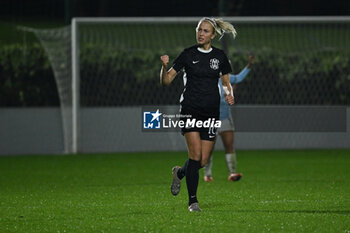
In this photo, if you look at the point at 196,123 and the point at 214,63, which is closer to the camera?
the point at 196,123

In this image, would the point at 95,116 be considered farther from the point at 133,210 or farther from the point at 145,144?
the point at 133,210

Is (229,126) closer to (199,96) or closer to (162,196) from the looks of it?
(162,196)

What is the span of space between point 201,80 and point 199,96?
18 cm

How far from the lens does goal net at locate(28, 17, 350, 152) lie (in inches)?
768

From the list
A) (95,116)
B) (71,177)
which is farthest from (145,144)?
(71,177)

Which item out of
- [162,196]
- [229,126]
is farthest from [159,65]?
[162,196]

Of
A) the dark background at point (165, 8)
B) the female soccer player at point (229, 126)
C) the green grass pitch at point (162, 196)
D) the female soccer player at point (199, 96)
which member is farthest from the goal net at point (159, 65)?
the female soccer player at point (199, 96)

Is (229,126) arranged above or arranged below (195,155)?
below

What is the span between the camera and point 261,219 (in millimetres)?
8648

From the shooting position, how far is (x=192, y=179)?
9359 mm

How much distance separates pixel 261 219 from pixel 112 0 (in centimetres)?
1998

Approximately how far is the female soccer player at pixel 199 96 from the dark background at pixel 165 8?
525 inches

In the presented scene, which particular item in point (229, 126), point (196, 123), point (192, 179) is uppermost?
point (196, 123)

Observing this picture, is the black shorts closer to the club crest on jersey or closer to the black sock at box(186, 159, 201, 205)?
the black sock at box(186, 159, 201, 205)
